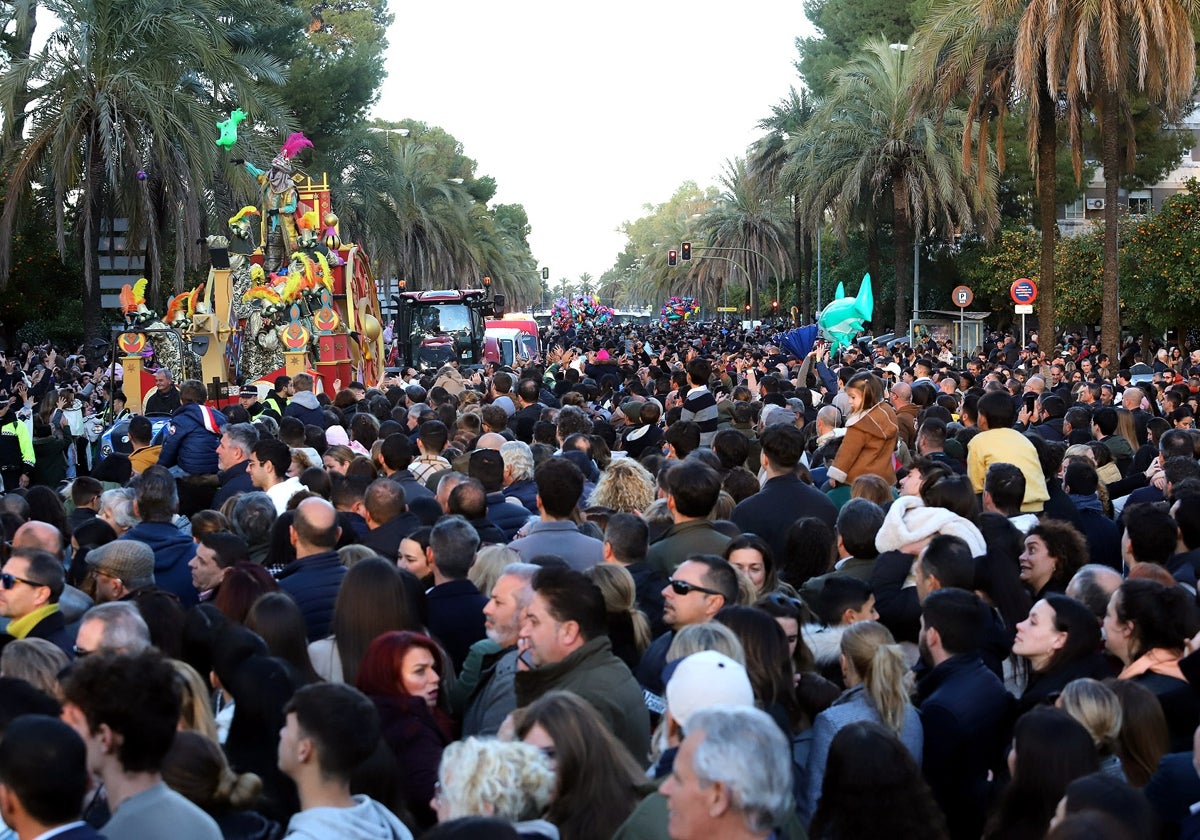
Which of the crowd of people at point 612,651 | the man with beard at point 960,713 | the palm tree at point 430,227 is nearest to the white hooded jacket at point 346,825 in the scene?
the crowd of people at point 612,651

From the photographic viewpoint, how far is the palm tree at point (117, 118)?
26234 millimetres

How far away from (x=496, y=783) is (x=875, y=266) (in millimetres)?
43875

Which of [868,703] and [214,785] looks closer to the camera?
[214,785]

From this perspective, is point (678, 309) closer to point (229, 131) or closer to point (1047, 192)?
point (1047, 192)

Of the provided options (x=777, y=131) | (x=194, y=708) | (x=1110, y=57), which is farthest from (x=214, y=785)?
(x=777, y=131)

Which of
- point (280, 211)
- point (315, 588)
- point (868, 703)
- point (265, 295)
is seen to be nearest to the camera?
point (868, 703)

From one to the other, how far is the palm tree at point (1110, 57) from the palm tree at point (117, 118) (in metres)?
14.9

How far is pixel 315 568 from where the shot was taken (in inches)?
261

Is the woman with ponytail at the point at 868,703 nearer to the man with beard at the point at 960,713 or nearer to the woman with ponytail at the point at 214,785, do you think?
the man with beard at the point at 960,713

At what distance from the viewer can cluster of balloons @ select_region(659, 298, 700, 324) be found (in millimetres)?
98463

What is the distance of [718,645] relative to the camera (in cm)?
465

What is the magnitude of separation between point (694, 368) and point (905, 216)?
27516mm

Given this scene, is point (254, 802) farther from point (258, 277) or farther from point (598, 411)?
point (258, 277)

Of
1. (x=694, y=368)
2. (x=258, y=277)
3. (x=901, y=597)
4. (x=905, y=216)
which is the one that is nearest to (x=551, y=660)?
(x=901, y=597)
